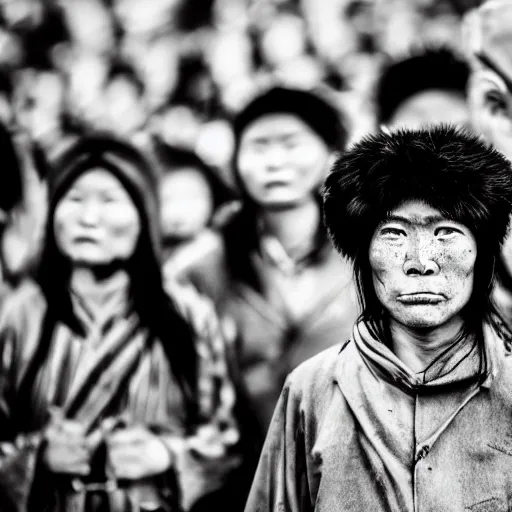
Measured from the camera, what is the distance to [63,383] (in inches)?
133

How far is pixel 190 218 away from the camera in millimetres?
3455

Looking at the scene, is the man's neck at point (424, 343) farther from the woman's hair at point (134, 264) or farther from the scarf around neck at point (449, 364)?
the woman's hair at point (134, 264)

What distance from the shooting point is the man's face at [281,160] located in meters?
3.41

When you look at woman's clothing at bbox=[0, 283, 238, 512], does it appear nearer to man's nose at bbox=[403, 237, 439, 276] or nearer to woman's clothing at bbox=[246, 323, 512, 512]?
woman's clothing at bbox=[246, 323, 512, 512]

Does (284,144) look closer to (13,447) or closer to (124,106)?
(124,106)

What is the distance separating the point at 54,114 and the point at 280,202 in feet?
3.80

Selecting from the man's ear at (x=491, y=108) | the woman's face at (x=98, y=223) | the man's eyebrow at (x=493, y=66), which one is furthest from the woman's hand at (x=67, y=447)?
the man's eyebrow at (x=493, y=66)

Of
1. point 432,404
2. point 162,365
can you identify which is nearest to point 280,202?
point 162,365

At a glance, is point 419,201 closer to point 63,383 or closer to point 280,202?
point 280,202

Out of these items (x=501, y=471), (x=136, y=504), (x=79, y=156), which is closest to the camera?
(x=501, y=471)

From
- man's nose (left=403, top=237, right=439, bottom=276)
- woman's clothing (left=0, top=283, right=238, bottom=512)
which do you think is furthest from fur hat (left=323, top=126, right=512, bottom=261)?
woman's clothing (left=0, top=283, right=238, bottom=512)

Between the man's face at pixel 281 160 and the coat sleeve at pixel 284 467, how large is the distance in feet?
3.96

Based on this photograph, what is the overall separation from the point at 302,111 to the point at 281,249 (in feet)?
2.08

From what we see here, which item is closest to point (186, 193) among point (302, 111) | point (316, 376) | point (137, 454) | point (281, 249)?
point (281, 249)
